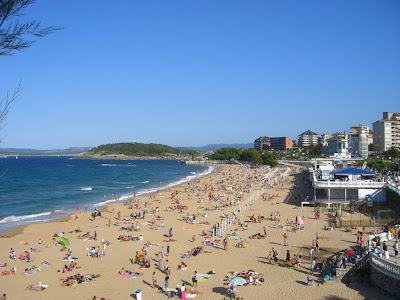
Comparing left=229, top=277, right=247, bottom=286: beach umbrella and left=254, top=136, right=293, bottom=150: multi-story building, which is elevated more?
left=254, top=136, right=293, bottom=150: multi-story building

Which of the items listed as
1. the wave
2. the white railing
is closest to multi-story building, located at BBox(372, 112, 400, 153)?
the white railing

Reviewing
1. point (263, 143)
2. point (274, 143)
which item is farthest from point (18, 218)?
point (263, 143)

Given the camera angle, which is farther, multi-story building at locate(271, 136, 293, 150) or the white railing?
multi-story building at locate(271, 136, 293, 150)

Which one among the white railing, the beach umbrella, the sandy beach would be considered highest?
the white railing

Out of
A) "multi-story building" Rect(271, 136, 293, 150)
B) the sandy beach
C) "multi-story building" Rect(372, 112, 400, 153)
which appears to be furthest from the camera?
"multi-story building" Rect(271, 136, 293, 150)

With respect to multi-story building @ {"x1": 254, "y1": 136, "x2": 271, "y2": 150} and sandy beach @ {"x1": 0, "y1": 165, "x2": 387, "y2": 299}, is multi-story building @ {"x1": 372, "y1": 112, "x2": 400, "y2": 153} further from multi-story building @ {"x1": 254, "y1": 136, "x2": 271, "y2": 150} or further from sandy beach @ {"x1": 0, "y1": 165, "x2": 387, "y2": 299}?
multi-story building @ {"x1": 254, "y1": 136, "x2": 271, "y2": 150}

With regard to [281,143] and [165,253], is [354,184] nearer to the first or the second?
[165,253]
